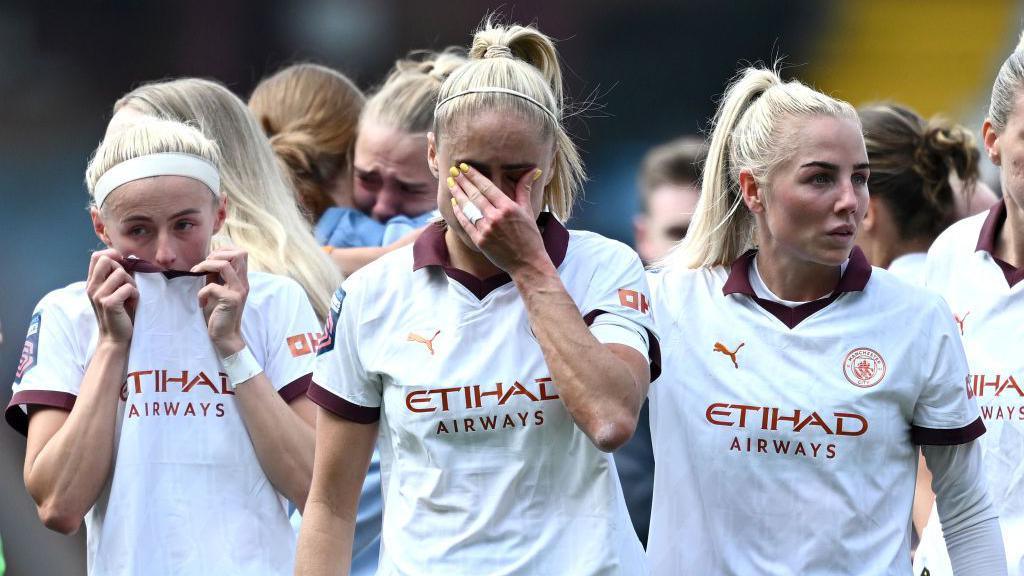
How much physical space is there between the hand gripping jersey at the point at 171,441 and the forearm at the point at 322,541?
47 cm

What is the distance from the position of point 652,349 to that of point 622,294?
0.14 metres

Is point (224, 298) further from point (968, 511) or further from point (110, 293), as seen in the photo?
point (968, 511)

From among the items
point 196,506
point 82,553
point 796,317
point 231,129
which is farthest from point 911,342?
point 82,553

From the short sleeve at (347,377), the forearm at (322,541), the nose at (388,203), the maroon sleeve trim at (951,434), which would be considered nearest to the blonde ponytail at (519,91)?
the short sleeve at (347,377)

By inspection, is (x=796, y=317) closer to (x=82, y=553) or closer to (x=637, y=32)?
(x=82, y=553)

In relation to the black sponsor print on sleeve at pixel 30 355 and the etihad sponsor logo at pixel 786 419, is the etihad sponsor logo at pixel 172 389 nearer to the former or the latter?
the black sponsor print on sleeve at pixel 30 355

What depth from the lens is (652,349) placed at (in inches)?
125

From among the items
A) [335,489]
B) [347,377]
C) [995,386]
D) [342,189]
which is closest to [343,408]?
[347,377]

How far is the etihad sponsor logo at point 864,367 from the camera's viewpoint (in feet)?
11.0

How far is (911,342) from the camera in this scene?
11.0 ft

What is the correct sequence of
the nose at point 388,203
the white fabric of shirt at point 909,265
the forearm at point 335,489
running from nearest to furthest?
1. the forearm at point 335,489
2. the white fabric of shirt at point 909,265
3. the nose at point 388,203

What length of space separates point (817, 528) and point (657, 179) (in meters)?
2.52

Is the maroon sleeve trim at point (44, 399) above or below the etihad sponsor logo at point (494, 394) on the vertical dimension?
above

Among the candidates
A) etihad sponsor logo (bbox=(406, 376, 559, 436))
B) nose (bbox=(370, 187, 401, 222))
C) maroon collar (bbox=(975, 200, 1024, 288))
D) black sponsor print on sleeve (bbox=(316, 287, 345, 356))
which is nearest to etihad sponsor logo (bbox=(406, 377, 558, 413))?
etihad sponsor logo (bbox=(406, 376, 559, 436))
